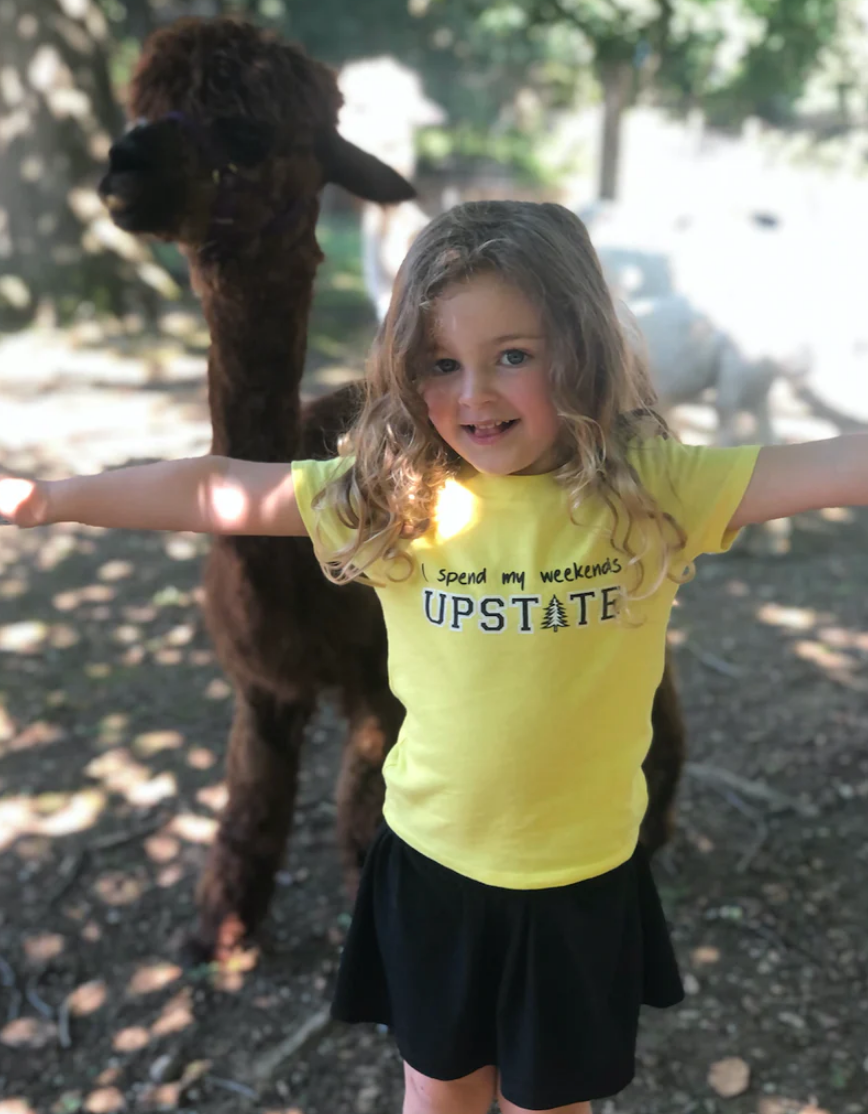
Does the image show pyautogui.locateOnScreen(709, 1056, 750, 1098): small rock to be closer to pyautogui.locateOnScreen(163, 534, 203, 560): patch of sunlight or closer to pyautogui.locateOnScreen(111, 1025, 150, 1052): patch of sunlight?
pyautogui.locateOnScreen(111, 1025, 150, 1052): patch of sunlight

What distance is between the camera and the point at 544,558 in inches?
57.2

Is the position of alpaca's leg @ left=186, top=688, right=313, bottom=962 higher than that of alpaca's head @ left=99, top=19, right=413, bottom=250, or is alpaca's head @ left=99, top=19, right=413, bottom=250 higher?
alpaca's head @ left=99, top=19, right=413, bottom=250

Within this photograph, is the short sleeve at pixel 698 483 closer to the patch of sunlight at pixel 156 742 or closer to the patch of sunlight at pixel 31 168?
the patch of sunlight at pixel 156 742

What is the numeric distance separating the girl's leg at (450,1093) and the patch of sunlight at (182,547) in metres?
3.73

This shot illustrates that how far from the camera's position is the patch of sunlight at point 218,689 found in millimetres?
3918

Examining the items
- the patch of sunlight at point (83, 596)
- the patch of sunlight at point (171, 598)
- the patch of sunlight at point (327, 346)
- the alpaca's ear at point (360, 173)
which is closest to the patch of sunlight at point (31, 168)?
the patch of sunlight at point (327, 346)

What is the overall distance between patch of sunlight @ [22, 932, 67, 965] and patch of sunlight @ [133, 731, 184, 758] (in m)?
0.86

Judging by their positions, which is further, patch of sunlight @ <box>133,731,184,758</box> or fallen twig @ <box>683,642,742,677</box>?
fallen twig @ <box>683,642,742,677</box>

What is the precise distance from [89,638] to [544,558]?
3.29 metres

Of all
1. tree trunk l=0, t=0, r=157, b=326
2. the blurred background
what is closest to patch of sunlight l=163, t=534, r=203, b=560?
the blurred background

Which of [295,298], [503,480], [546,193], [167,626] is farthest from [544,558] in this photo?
[546,193]

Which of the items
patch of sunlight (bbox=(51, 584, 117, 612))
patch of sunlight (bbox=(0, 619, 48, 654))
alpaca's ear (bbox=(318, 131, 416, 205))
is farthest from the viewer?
patch of sunlight (bbox=(51, 584, 117, 612))

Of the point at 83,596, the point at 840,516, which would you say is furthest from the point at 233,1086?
the point at 840,516

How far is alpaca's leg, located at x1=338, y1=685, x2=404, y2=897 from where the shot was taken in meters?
2.43
